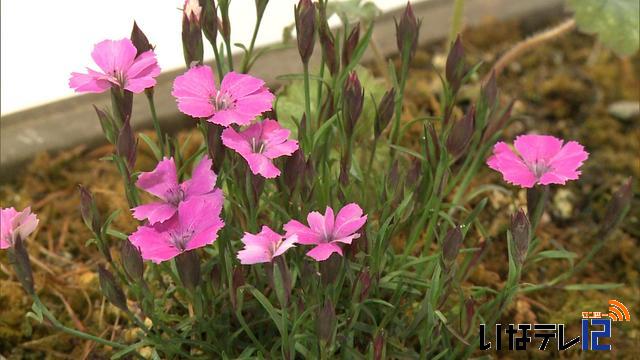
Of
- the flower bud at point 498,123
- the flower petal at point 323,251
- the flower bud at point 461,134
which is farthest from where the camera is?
the flower bud at point 498,123

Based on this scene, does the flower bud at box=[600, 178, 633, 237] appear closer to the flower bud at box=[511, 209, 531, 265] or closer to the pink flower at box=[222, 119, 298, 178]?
the flower bud at box=[511, 209, 531, 265]

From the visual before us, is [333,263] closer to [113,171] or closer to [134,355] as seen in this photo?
[134,355]

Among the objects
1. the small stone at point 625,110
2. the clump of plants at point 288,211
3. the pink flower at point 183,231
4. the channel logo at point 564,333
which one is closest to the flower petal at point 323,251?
the clump of plants at point 288,211

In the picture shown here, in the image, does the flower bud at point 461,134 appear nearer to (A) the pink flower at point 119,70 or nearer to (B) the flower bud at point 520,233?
(B) the flower bud at point 520,233

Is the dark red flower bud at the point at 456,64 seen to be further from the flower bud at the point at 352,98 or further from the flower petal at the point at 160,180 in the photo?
the flower petal at the point at 160,180

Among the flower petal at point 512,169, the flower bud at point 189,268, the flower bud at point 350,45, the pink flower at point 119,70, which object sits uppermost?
the pink flower at point 119,70

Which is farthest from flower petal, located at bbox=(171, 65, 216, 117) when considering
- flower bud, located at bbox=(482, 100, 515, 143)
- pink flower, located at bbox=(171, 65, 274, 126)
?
flower bud, located at bbox=(482, 100, 515, 143)

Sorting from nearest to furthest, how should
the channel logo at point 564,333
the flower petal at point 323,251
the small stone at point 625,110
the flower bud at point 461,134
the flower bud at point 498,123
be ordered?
the flower petal at point 323,251 < the flower bud at point 461,134 < the flower bud at point 498,123 < the channel logo at point 564,333 < the small stone at point 625,110

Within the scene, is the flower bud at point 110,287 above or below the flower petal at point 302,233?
below

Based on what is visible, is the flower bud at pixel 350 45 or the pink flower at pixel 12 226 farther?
the flower bud at pixel 350 45
